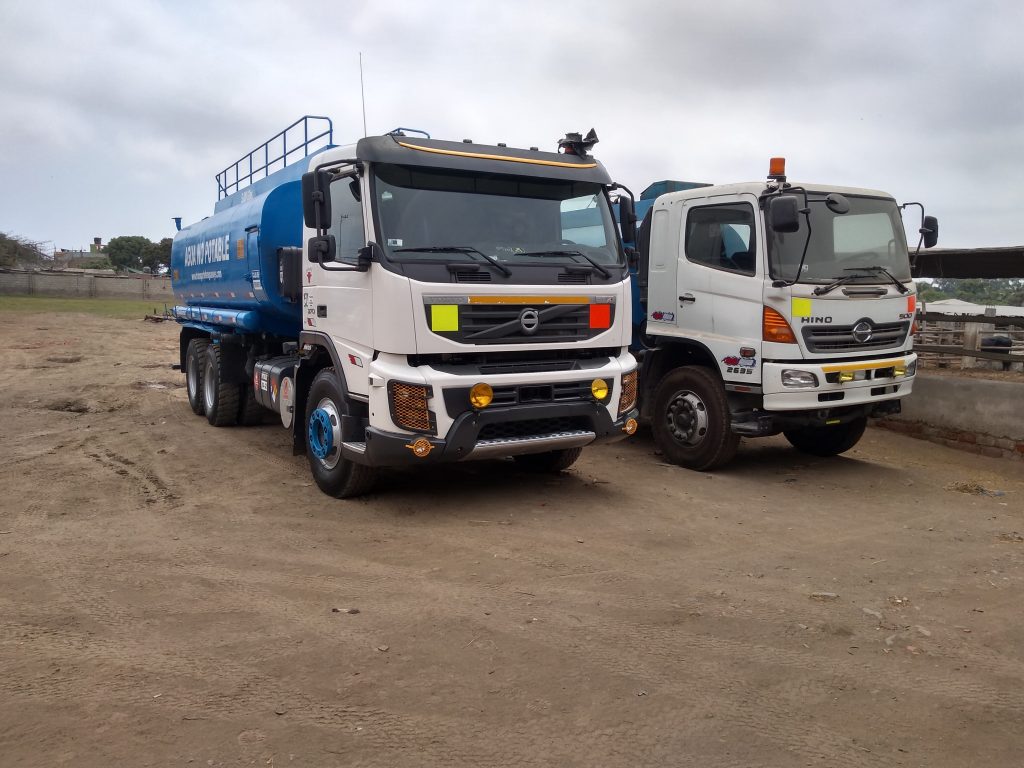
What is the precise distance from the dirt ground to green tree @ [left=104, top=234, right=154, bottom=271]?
8784cm

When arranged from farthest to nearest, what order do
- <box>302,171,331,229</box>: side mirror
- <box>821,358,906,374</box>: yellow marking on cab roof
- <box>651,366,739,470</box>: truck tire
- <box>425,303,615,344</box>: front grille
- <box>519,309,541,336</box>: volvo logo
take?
1. <box>651,366,739,470</box>: truck tire
2. <box>821,358,906,374</box>: yellow marking on cab roof
3. <box>302,171,331,229</box>: side mirror
4. <box>519,309,541,336</box>: volvo logo
5. <box>425,303,615,344</box>: front grille

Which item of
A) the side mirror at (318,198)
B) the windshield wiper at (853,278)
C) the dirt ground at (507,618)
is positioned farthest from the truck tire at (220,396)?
the windshield wiper at (853,278)

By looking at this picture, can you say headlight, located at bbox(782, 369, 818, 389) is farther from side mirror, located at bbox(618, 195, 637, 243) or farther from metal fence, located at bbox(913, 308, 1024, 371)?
metal fence, located at bbox(913, 308, 1024, 371)

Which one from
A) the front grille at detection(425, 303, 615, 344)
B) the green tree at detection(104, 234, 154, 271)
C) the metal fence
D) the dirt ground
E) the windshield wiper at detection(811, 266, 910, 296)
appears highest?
the green tree at detection(104, 234, 154, 271)

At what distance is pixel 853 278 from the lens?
756 cm

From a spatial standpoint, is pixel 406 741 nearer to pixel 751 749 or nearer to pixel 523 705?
pixel 523 705

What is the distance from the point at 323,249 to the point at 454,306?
50.1 inches

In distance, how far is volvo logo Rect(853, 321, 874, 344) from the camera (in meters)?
7.60

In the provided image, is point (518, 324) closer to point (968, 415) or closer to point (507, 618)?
point (507, 618)

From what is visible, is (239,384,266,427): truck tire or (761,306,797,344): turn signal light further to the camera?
(239,384,266,427): truck tire

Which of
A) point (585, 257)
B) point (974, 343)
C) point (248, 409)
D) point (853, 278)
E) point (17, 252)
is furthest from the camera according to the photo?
point (17, 252)

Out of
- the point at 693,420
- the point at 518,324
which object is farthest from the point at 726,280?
the point at 518,324

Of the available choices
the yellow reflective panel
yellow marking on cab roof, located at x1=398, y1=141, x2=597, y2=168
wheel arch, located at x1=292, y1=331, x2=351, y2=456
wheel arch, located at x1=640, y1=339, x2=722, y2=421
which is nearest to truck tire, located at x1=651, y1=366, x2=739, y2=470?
wheel arch, located at x1=640, y1=339, x2=722, y2=421

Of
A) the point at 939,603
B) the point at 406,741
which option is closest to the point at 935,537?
the point at 939,603
